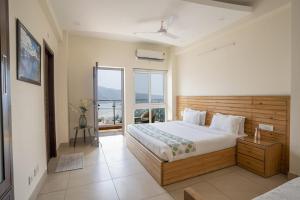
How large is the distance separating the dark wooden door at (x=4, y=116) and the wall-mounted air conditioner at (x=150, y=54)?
12.8 ft

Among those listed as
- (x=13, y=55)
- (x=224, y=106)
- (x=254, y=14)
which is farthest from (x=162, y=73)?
(x=13, y=55)

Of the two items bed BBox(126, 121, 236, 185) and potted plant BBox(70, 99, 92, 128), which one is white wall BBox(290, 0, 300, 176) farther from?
potted plant BBox(70, 99, 92, 128)

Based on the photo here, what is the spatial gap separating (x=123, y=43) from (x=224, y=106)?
3.48 meters

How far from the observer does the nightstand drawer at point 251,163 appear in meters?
2.56

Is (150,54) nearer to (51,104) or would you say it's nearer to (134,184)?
(51,104)

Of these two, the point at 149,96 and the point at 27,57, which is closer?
the point at 27,57

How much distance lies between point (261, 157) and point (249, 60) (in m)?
1.83

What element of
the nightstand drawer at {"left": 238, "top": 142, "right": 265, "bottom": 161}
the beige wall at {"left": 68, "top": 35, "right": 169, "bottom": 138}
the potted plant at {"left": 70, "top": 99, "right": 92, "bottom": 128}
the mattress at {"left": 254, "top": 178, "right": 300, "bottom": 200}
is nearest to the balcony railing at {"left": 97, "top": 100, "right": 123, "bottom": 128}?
the beige wall at {"left": 68, "top": 35, "right": 169, "bottom": 138}

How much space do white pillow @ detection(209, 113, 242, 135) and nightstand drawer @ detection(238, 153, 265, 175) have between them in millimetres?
491

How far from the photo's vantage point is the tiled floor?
212 centimetres

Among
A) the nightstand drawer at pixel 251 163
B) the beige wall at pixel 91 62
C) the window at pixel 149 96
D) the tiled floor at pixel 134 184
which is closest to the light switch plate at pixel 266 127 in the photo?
the nightstand drawer at pixel 251 163

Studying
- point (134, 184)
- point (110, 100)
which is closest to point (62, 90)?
point (110, 100)

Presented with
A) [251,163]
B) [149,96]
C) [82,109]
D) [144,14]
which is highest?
[144,14]

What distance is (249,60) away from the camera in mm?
3219
